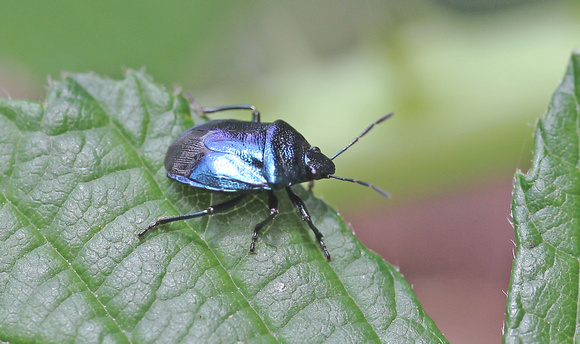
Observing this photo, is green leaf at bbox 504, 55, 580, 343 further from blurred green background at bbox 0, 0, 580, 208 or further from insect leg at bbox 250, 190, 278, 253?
blurred green background at bbox 0, 0, 580, 208

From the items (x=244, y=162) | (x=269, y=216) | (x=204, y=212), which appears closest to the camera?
(x=204, y=212)

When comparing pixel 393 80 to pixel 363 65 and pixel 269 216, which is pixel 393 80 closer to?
pixel 363 65

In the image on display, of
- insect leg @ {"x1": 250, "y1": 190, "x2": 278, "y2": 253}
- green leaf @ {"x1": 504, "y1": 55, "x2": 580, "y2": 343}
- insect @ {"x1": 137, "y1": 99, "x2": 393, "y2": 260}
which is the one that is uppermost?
insect @ {"x1": 137, "y1": 99, "x2": 393, "y2": 260}

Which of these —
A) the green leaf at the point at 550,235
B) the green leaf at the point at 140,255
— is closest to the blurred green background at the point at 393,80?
the green leaf at the point at 140,255

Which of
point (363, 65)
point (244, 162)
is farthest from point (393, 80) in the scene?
point (244, 162)

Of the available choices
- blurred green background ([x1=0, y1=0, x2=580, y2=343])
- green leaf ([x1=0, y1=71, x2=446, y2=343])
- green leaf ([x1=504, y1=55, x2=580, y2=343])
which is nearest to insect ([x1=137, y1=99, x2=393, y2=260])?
green leaf ([x1=0, y1=71, x2=446, y2=343])

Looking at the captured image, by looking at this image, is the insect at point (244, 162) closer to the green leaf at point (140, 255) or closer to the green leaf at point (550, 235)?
the green leaf at point (140, 255)

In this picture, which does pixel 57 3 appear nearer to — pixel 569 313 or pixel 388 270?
pixel 388 270
